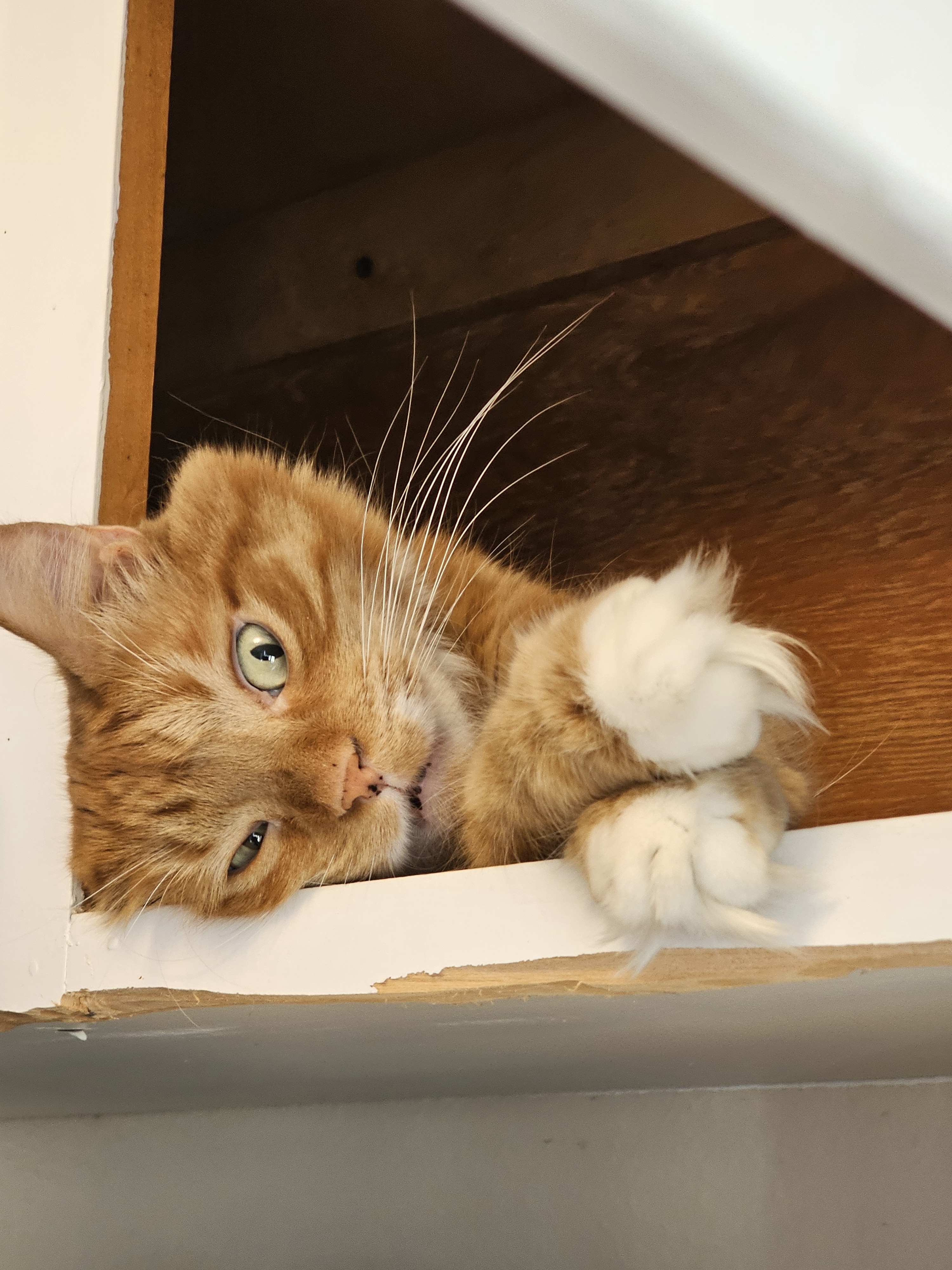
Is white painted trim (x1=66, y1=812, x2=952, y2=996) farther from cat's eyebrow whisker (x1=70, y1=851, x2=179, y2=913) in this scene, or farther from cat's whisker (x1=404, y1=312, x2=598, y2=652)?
cat's whisker (x1=404, y1=312, x2=598, y2=652)

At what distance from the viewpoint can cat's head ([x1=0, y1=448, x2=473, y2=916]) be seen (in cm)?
115

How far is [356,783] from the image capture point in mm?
1131

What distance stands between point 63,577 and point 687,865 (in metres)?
0.85

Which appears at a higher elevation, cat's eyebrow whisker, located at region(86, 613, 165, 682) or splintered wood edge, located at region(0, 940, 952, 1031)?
cat's eyebrow whisker, located at region(86, 613, 165, 682)

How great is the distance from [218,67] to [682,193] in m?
1.06

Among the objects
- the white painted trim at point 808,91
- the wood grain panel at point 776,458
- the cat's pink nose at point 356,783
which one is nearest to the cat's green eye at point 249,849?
the cat's pink nose at point 356,783

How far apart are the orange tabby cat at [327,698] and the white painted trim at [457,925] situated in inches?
1.6

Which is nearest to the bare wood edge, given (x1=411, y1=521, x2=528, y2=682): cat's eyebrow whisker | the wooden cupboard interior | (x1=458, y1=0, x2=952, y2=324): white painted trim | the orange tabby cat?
the wooden cupboard interior

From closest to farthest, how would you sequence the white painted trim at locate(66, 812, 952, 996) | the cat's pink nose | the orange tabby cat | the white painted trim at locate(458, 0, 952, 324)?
the white painted trim at locate(458, 0, 952, 324)
the white painted trim at locate(66, 812, 952, 996)
the orange tabby cat
the cat's pink nose

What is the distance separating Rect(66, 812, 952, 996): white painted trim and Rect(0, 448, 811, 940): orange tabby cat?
0.13ft

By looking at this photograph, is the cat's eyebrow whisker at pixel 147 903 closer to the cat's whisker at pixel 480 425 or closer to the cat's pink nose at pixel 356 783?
the cat's pink nose at pixel 356 783

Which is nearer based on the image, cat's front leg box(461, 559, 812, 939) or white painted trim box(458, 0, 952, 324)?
white painted trim box(458, 0, 952, 324)

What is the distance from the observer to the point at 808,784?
1034 mm

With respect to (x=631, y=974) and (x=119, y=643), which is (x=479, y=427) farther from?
(x=631, y=974)
